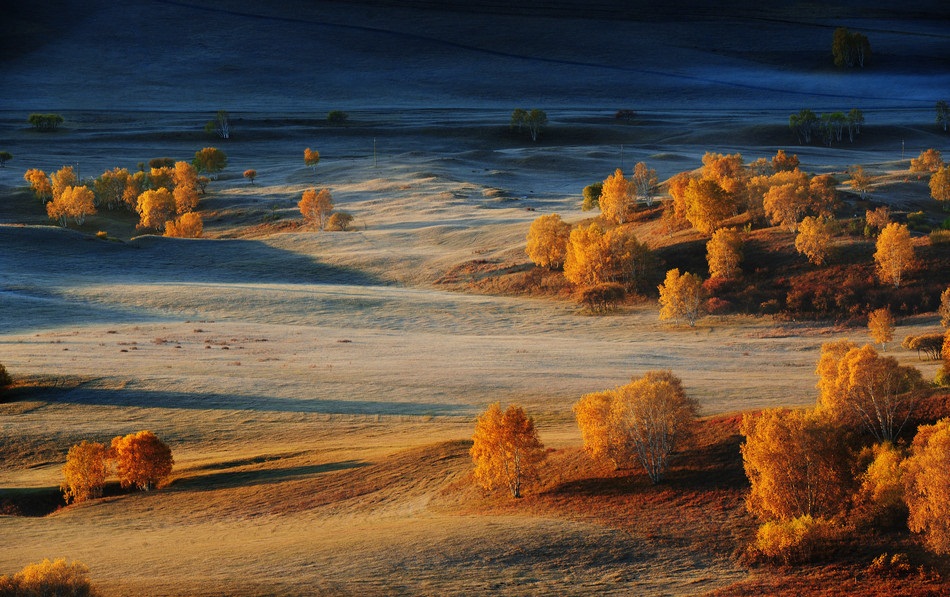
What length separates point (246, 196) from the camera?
5187 inches

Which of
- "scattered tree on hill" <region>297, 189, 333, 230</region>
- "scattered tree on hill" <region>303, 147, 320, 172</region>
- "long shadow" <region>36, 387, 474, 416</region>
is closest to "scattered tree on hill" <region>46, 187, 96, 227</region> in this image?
"scattered tree on hill" <region>297, 189, 333, 230</region>

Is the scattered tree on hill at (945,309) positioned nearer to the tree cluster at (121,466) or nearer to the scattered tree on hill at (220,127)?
the tree cluster at (121,466)

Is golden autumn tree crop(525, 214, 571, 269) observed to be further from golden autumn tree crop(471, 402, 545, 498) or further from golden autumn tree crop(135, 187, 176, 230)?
golden autumn tree crop(135, 187, 176, 230)

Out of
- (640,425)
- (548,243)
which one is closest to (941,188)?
(548,243)

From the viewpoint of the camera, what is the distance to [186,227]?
113 meters

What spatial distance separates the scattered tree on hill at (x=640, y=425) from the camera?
1555 inches

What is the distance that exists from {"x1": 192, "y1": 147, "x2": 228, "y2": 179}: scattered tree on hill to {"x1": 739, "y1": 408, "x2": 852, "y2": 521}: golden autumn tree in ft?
415

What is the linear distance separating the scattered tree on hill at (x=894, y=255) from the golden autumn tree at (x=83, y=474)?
55.0 metres

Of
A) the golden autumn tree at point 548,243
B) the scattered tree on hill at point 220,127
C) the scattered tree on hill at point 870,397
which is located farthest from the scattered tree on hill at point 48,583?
the scattered tree on hill at point 220,127

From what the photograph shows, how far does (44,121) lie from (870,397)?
181 metres

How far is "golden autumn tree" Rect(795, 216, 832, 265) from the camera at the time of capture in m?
78.2

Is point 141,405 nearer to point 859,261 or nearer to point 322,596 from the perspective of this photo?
point 322,596

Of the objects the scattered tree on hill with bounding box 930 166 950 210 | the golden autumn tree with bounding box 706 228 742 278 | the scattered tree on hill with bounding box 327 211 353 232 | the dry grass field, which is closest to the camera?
the dry grass field

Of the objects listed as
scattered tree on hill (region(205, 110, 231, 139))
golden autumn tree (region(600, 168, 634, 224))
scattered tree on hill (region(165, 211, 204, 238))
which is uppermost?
scattered tree on hill (region(205, 110, 231, 139))
